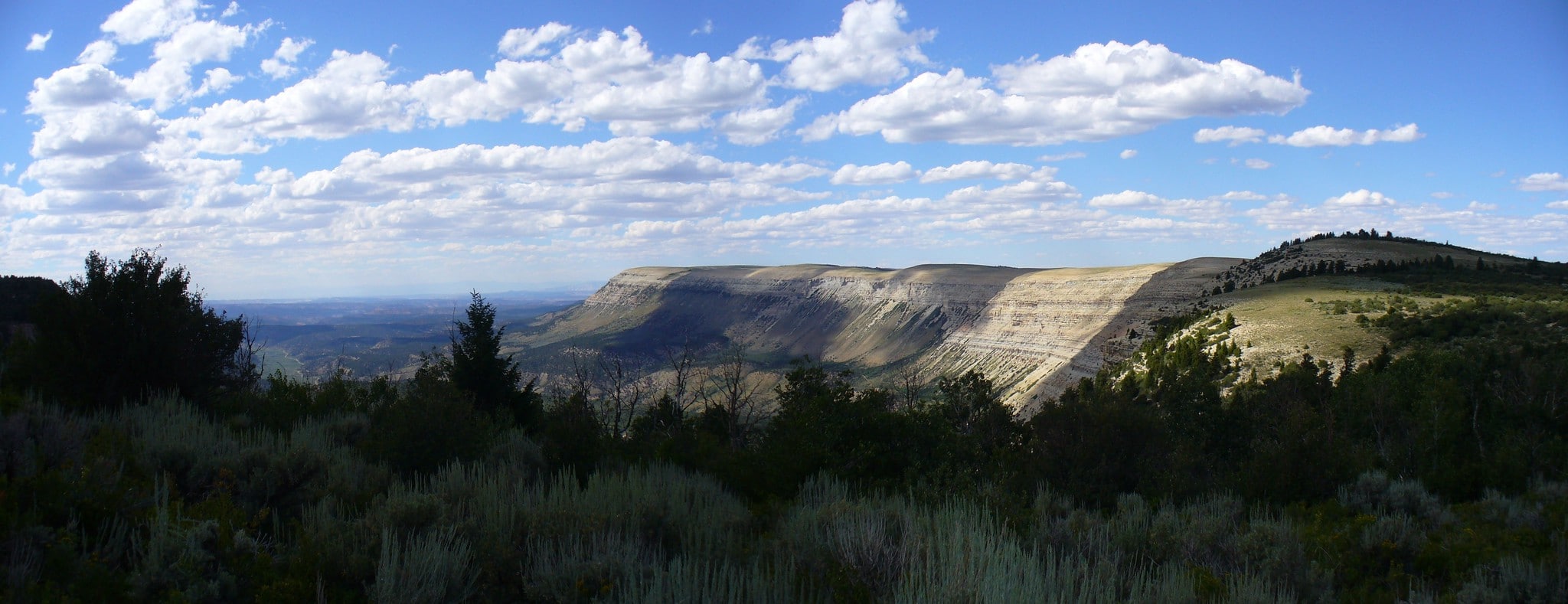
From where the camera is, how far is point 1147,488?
50.7 feet

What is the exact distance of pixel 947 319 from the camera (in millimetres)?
124812

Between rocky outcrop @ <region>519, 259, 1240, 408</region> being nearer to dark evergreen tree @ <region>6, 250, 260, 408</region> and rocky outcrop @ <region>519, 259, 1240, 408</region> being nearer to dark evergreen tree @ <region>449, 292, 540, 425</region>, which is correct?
dark evergreen tree @ <region>449, 292, 540, 425</region>

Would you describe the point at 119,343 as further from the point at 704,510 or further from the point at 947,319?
the point at 947,319

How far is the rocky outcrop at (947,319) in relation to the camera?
82500 millimetres

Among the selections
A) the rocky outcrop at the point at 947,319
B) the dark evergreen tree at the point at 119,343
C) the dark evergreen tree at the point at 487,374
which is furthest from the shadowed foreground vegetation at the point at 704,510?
the rocky outcrop at the point at 947,319

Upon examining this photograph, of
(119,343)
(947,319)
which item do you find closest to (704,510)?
(119,343)

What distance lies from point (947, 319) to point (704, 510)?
120m

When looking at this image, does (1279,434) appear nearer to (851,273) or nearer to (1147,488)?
(1147,488)

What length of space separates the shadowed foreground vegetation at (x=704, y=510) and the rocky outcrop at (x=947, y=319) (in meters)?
Result: 27.2

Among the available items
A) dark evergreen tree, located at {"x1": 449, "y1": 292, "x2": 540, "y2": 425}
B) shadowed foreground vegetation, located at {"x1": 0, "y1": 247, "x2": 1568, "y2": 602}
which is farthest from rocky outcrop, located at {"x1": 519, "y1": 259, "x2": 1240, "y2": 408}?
shadowed foreground vegetation, located at {"x1": 0, "y1": 247, "x2": 1568, "y2": 602}

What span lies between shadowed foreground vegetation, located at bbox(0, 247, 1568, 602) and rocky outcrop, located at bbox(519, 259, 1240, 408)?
2721 cm

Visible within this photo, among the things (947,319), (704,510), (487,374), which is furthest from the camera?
(947,319)

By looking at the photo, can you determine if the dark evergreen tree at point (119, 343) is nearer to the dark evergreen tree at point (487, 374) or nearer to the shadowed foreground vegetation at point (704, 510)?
the shadowed foreground vegetation at point (704, 510)

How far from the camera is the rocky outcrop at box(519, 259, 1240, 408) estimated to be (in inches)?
3248
